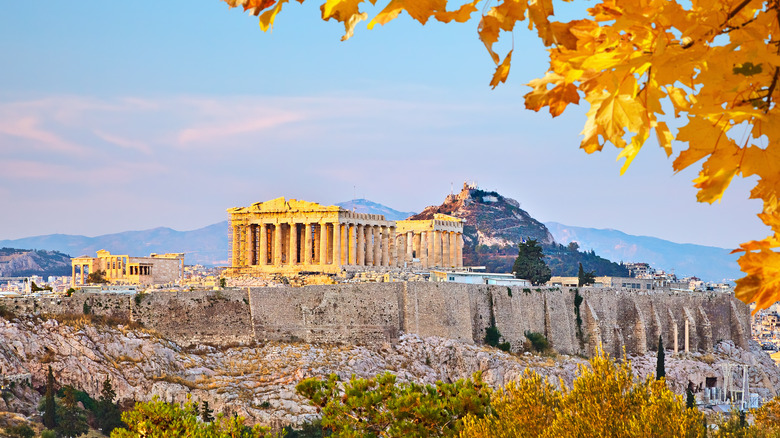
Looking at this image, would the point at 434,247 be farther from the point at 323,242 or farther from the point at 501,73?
the point at 501,73

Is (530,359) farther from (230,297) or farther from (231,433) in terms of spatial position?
(231,433)

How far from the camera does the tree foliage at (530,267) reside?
5800 centimetres

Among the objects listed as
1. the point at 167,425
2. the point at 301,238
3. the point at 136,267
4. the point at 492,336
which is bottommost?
the point at 167,425

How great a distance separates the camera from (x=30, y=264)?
117688mm

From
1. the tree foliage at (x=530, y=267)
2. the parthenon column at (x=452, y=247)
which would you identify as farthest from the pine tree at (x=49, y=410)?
the parthenon column at (x=452, y=247)

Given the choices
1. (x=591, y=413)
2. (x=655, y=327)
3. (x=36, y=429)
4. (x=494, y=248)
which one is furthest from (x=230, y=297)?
(x=494, y=248)

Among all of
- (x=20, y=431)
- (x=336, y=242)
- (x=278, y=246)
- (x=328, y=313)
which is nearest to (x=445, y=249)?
(x=336, y=242)

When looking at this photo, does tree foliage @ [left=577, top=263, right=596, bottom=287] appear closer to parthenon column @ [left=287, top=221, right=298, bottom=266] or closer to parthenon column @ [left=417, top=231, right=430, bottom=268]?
parthenon column @ [left=417, top=231, right=430, bottom=268]

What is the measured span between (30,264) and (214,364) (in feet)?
313

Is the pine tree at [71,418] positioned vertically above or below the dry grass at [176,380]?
below

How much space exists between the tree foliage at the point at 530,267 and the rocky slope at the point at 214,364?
20873 millimetres

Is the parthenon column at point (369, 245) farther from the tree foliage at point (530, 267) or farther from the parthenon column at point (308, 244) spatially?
the tree foliage at point (530, 267)

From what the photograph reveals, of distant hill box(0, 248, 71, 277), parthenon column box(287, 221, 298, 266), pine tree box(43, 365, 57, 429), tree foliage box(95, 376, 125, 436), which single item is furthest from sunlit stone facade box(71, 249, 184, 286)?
distant hill box(0, 248, 71, 277)

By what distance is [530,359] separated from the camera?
133 ft
